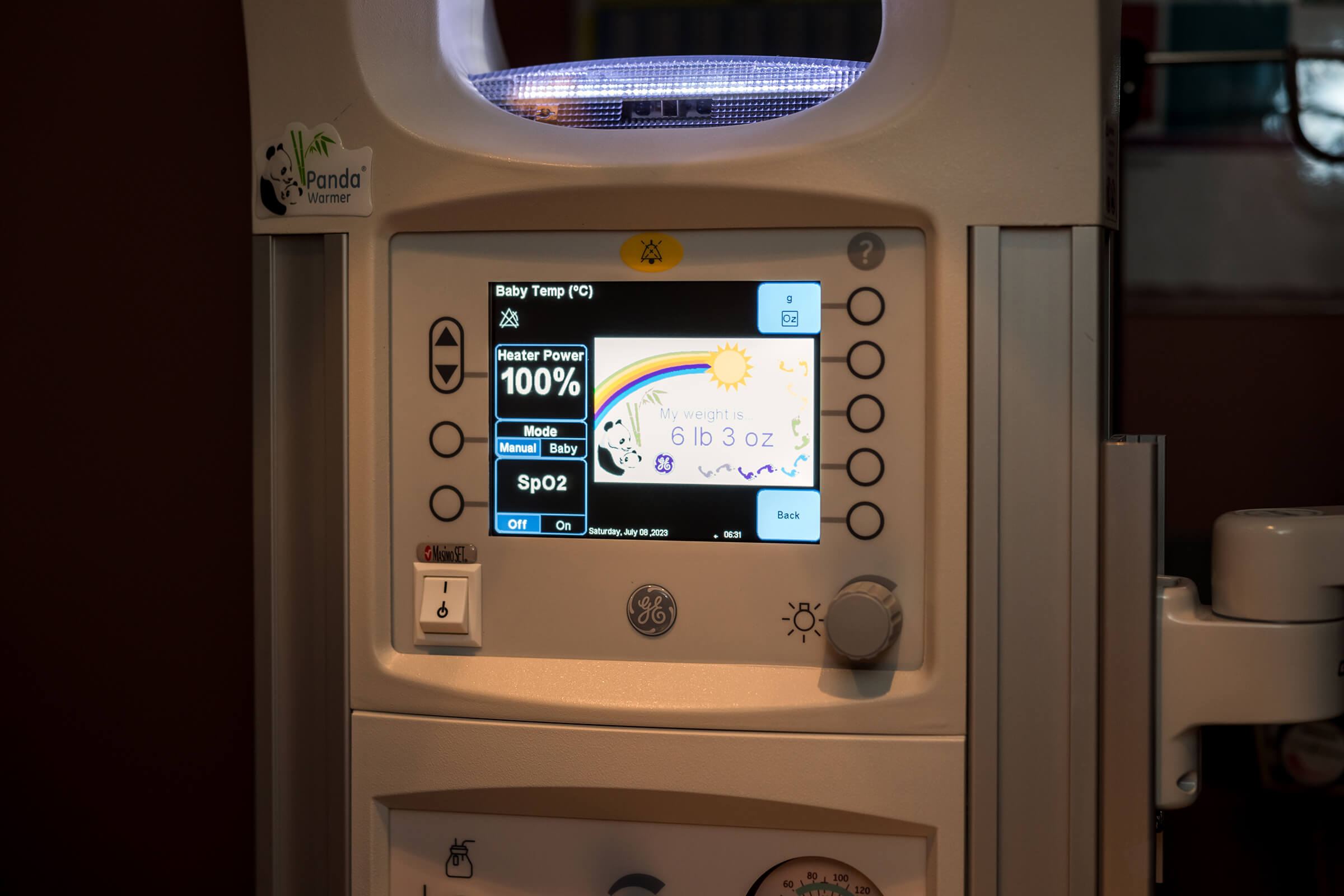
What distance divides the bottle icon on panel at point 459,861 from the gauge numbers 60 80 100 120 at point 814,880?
257 millimetres

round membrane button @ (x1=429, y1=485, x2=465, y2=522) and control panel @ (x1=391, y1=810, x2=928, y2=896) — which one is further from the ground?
round membrane button @ (x1=429, y1=485, x2=465, y2=522)

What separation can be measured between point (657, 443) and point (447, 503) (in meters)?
0.21

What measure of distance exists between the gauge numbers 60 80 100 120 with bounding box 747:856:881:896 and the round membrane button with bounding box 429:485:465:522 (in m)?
0.43

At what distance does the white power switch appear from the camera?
83cm

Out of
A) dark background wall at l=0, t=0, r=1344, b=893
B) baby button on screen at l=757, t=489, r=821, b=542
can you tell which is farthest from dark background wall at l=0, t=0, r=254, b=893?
baby button on screen at l=757, t=489, r=821, b=542

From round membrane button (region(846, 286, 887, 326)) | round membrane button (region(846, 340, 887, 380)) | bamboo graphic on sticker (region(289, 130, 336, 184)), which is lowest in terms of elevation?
round membrane button (region(846, 340, 887, 380))

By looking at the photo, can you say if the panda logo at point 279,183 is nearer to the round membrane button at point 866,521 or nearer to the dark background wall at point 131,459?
the dark background wall at point 131,459

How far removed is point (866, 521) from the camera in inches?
31.0

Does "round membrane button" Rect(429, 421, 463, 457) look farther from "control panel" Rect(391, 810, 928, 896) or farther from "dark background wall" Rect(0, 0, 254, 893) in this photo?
"dark background wall" Rect(0, 0, 254, 893)

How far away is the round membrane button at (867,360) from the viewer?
78 cm

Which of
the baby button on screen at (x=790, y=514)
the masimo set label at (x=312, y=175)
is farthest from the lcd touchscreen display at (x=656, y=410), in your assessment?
the masimo set label at (x=312, y=175)

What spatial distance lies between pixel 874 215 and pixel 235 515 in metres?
0.87

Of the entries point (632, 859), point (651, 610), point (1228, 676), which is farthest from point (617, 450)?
point (1228, 676)

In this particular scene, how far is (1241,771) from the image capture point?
1.07 meters
